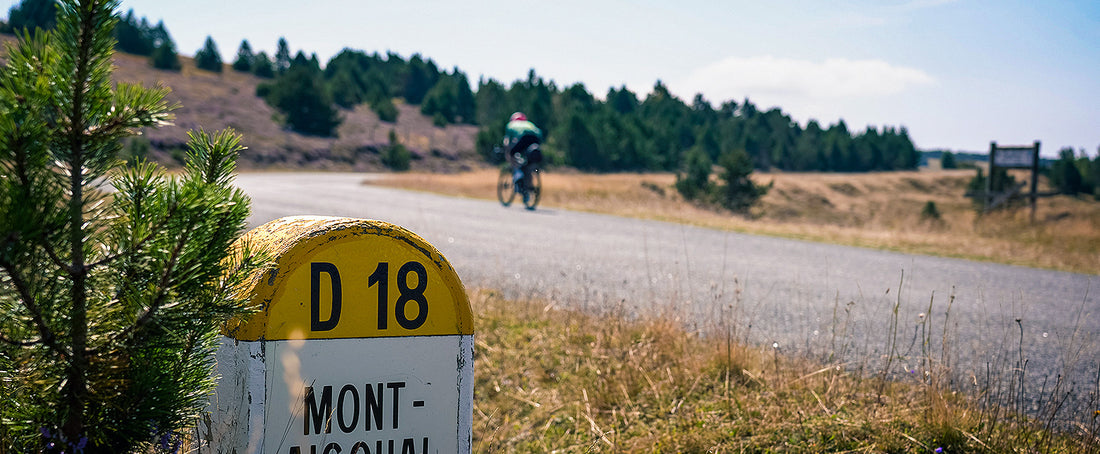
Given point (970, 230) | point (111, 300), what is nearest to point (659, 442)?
point (111, 300)

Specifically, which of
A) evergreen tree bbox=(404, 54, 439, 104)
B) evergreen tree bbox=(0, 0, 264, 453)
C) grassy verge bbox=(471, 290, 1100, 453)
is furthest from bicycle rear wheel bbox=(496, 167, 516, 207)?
evergreen tree bbox=(404, 54, 439, 104)

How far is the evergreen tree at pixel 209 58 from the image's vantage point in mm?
70250

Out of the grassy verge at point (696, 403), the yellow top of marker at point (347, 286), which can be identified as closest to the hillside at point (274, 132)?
the grassy verge at point (696, 403)

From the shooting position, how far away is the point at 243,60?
74500 mm

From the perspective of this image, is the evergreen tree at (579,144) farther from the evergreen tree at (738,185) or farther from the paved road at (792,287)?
the paved road at (792,287)

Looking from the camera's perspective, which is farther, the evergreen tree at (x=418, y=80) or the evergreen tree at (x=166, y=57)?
the evergreen tree at (x=418, y=80)

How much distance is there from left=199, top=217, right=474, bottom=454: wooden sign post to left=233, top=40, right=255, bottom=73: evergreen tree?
79.7m

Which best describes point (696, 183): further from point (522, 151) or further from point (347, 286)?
point (347, 286)

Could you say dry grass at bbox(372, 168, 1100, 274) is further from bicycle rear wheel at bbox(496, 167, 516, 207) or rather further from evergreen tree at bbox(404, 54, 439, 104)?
evergreen tree at bbox(404, 54, 439, 104)

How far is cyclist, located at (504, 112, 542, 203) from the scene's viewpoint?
590 inches

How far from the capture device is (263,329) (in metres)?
1.96

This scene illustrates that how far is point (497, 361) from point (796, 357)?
5.70 feet

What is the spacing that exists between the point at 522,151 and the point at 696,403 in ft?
39.9

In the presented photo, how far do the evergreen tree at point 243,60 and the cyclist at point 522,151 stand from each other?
221 ft
